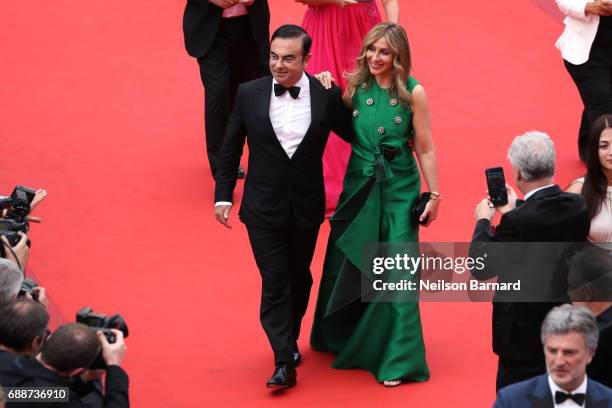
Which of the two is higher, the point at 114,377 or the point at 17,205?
the point at 17,205

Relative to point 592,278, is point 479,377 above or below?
below

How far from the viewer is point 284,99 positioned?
702 cm

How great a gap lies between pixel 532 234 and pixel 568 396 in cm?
97

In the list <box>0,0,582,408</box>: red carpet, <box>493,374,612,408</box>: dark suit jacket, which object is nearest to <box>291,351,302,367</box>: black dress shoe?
<box>0,0,582,408</box>: red carpet

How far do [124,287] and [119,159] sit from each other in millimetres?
1926

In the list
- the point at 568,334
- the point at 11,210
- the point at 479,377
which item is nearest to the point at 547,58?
the point at 479,377

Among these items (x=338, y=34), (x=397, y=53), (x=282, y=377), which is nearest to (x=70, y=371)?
(x=282, y=377)

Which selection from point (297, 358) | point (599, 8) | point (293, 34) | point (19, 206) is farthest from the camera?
point (599, 8)

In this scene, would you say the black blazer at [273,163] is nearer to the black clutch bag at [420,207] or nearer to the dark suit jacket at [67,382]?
the black clutch bag at [420,207]

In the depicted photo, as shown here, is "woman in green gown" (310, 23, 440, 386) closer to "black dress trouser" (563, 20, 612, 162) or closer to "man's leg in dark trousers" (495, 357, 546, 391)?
"man's leg in dark trousers" (495, 357, 546, 391)

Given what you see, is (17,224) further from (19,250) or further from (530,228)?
(530,228)

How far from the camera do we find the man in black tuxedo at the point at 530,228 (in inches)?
230

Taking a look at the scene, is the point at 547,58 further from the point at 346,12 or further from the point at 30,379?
the point at 30,379

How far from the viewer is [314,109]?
699cm
